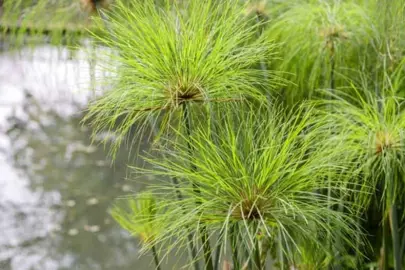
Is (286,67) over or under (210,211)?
over

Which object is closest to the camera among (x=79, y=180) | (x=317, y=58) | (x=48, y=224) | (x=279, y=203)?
(x=279, y=203)

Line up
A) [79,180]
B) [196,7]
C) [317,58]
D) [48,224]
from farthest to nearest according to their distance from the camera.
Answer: [79,180] → [48,224] → [317,58] → [196,7]

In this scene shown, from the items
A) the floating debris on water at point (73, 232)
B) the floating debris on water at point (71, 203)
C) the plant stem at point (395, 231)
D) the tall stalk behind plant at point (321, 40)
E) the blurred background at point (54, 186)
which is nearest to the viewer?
the plant stem at point (395, 231)

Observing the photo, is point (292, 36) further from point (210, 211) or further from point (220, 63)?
point (210, 211)

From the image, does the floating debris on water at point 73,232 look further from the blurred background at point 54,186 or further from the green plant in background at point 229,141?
the green plant in background at point 229,141

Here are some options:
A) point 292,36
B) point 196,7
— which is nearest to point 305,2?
point 292,36

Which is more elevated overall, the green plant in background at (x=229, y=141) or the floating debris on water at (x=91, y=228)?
the green plant in background at (x=229, y=141)

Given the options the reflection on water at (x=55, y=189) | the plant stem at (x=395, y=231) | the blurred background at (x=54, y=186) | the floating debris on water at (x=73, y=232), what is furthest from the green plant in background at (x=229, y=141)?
the floating debris on water at (x=73, y=232)

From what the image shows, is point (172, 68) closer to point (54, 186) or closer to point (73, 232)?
point (73, 232)

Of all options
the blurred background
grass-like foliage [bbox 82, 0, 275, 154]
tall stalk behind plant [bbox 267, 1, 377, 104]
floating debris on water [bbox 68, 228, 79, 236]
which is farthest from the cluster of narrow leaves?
floating debris on water [bbox 68, 228, 79, 236]
